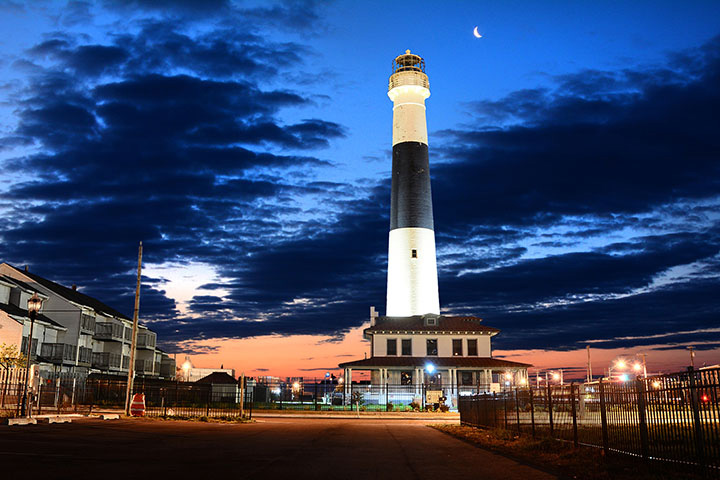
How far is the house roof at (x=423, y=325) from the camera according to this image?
5716 centimetres

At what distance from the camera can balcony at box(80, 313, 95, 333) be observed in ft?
193

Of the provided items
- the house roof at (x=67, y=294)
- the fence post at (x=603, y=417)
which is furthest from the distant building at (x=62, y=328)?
the fence post at (x=603, y=417)

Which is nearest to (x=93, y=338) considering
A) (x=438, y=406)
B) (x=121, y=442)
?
(x=438, y=406)

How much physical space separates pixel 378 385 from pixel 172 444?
40.0 metres

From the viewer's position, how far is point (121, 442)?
17203 mm

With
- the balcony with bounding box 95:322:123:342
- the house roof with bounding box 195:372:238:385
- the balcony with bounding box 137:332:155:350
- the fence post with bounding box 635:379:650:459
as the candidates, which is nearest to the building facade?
the house roof with bounding box 195:372:238:385

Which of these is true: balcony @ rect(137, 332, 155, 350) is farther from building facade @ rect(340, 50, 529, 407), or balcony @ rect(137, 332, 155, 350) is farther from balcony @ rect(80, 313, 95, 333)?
building facade @ rect(340, 50, 529, 407)

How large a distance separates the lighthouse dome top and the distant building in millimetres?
36610

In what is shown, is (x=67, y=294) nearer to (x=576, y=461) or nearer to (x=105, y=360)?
(x=105, y=360)

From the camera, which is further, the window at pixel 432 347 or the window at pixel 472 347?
the window at pixel 472 347

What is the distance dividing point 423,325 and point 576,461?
144 feet

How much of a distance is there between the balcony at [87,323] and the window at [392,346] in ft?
91.3

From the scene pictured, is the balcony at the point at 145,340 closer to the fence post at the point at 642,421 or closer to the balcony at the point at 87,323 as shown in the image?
the balcony at the point at 87,323

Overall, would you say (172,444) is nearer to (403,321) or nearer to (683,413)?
(683,413)
